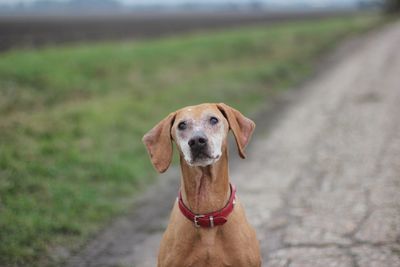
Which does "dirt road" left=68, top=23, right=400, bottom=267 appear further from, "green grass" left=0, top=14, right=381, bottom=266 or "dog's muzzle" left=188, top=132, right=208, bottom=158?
"dog's muzzle" left=188, top=132, right=208, bottom=158

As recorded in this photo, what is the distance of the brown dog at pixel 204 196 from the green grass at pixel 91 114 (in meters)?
2.09

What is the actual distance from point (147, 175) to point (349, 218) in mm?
3120

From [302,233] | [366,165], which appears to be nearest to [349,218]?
[302,233]

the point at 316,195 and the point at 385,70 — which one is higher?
the point at 385,70

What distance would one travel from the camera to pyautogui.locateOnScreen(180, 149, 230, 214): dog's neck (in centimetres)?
377

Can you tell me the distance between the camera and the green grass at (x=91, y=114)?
604 centimetres

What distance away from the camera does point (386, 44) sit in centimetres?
2020

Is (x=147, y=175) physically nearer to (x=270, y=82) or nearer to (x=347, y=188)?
(x=347, y=188)

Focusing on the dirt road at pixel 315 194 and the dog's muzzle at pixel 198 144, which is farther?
the dirt road at pixel 315 194

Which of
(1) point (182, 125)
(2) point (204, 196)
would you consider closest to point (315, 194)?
(2) point (204, 196)

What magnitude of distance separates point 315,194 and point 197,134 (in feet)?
11.1

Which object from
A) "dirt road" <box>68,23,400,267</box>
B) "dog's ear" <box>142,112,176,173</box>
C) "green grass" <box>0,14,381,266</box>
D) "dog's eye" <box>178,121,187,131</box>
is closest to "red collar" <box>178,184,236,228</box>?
"dog's ear" <box>142,112,176,173</box>

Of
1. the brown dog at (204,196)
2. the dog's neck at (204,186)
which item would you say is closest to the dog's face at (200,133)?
the brown dog at (204,196)

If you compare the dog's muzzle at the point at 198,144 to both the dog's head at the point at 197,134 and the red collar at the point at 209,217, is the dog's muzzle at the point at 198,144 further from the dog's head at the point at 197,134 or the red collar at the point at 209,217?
the red collar at the point at 209,217
